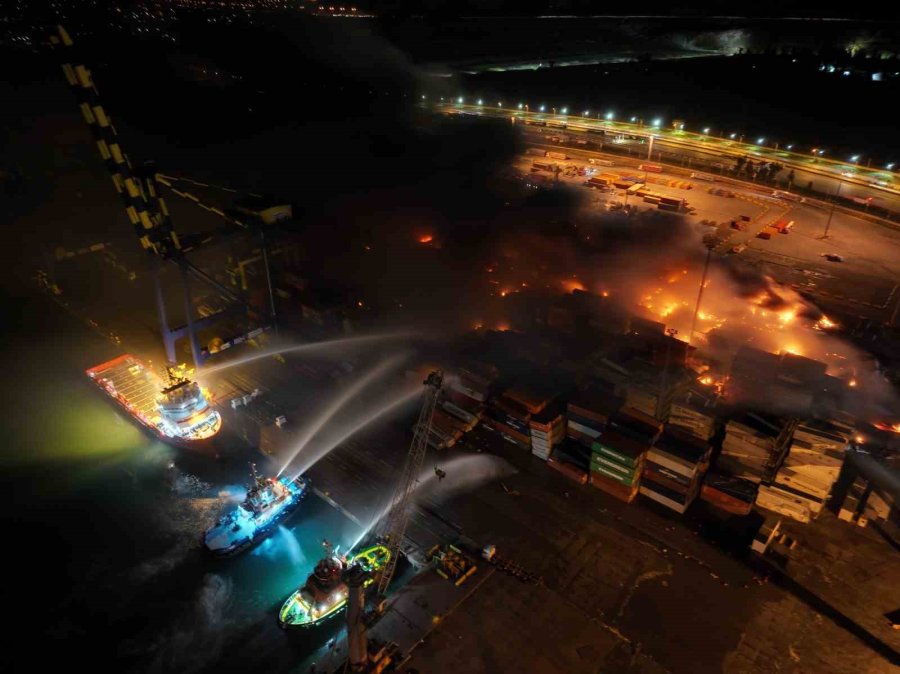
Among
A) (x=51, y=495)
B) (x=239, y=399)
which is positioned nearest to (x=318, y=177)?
(x=239, y=399)

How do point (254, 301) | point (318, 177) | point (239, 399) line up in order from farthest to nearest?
point (318, 177)
point (254, 301)
point (239, 399)

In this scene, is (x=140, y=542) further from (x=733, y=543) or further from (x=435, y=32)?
(x=435, y=32)

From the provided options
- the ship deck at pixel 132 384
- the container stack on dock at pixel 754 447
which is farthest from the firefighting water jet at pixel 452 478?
the ship deck at pixel 132 384

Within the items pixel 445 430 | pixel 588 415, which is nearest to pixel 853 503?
pixel 588 415

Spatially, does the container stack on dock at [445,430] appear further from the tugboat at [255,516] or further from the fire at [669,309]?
the fire at [669,309]

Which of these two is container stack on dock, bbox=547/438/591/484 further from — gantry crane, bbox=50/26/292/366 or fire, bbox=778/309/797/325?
gantry crane, bbox=50/26/292/366

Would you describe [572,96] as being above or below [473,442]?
above

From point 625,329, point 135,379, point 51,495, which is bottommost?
point 51,495
